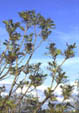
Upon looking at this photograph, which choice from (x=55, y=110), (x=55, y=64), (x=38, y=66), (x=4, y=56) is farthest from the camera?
(x=38, y=66)

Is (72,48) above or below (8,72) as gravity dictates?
above

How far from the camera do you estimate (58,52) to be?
44.4 ft

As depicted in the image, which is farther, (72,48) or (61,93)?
(61,93)

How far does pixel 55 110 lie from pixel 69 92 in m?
1.70

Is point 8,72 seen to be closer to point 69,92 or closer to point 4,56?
point 4,56

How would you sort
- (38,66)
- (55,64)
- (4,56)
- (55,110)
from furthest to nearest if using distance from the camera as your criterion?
(38,66)
(55,64)
(55,110)
(4,56)

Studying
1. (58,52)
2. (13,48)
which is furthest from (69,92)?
(13,48)

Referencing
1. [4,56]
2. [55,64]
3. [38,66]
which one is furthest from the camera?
[38,66]

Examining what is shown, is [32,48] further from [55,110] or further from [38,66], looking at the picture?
[55,110]

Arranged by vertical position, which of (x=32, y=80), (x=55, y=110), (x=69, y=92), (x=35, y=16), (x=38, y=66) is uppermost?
(x=35, y=16)

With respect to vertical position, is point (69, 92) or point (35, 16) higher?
point (35, 16)

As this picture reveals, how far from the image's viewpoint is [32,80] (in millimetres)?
14492

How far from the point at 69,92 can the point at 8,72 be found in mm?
4097

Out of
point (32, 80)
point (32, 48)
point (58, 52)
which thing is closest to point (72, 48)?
point (58, 52)
